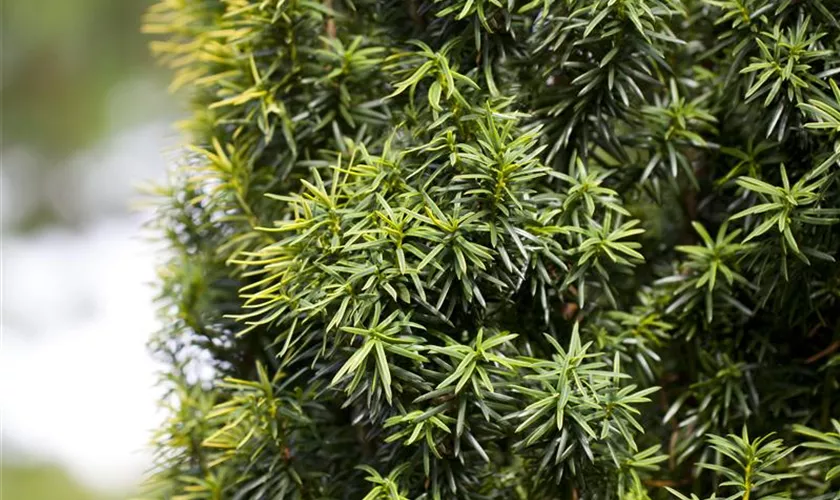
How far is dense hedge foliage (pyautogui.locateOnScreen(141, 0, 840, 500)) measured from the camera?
0.68 meters

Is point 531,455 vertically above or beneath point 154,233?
beneath

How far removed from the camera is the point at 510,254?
2.29 feet

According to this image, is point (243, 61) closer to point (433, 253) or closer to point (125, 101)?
point (433, 253)

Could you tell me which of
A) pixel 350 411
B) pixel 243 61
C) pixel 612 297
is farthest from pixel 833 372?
pixel 243 61

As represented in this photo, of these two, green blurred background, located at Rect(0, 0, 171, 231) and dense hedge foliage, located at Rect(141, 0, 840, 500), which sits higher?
green blurred background, located at Rect(0, 0, 171, 231)

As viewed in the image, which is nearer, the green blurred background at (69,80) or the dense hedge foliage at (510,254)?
the dense hedge foliage at (510,254)

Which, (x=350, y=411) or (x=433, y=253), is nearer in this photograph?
(x=433, y=253)

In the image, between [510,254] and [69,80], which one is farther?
[69,80]

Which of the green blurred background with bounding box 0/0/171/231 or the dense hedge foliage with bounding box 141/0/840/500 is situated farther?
the green blurred background with bounding box 0/0/171/231

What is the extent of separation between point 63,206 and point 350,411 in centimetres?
211

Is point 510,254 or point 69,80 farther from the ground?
point 69,80

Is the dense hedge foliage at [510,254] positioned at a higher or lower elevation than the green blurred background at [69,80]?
lower

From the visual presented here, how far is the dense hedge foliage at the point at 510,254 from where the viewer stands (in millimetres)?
677

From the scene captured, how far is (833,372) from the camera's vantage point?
0.78 metres
